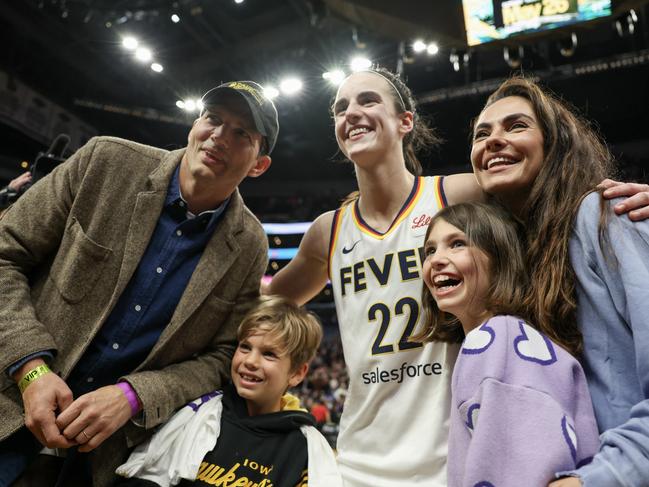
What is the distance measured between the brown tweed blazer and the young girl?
96 centimetres

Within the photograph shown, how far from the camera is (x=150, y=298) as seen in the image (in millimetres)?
1829

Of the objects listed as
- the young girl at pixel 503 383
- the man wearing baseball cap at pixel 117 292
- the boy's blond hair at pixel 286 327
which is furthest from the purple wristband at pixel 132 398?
the young girl at pixel 503 383

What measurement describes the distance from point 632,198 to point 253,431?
1.46 m

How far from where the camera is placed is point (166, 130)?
1340 cm

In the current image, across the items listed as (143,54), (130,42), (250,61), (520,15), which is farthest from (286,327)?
(250,61)

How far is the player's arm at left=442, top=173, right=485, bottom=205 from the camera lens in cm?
192

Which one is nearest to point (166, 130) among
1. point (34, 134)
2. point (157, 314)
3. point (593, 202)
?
point (34, 134)

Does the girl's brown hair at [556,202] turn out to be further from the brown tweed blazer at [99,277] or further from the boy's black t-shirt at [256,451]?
the brown tweed blazer at [99,277]

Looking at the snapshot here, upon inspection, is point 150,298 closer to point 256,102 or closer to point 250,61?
point 256,102

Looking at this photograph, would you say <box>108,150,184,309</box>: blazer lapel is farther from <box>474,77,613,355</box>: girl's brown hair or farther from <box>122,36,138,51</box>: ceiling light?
<box>122,36,138,51</box>: ceiling light

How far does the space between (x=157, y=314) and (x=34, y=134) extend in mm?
9856

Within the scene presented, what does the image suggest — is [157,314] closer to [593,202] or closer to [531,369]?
[531,369]

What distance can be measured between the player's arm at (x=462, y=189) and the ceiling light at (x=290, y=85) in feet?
28.6

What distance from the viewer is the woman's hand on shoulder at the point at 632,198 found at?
3.88 feet
